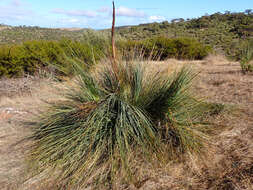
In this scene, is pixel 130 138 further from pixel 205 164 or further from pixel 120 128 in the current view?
pixel 205 164

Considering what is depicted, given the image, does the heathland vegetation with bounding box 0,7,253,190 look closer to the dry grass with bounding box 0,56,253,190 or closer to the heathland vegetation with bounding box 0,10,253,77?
the dry grass with bounding box 0,56,253,190

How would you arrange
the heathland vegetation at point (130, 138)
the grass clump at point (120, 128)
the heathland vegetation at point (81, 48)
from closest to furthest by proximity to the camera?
the heathland vegetation at point (130, 138) → the grass clump at point (120, 128) → the heathland vegetation at point (81, 48)

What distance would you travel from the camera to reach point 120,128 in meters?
2.69

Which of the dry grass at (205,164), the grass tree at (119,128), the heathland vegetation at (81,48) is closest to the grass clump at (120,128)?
the grass tree at (119,128)

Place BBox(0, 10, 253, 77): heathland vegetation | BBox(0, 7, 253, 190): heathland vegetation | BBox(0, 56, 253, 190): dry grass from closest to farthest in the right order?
1. BBox(0, 56, 253, 190): dry grass
2. BBox(0, 7, 253, 190): heathland vegetation
3. BBox(0, 10, 253, 77): heathland vegetation

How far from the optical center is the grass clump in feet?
8.62

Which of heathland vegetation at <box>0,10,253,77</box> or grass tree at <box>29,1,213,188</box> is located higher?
heathland vegetation at <box>0,10,253,77</box>

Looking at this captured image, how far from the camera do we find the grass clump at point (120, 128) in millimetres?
2627

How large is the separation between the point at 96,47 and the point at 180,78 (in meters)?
1.54

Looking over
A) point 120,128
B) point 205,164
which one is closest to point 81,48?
point 120,128

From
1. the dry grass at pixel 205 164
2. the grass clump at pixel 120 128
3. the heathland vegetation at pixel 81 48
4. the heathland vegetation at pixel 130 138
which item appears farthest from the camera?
the heathland vegetation at pixel 81 48

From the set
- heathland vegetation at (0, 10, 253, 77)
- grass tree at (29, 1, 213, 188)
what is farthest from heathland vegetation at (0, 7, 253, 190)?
heathland vegetation at (0, 10, 253, 77)

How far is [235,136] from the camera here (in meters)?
3.14

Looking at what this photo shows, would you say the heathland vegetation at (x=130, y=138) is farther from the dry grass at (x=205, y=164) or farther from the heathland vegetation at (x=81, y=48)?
the heathland vegetation at (x=81, y=48)
